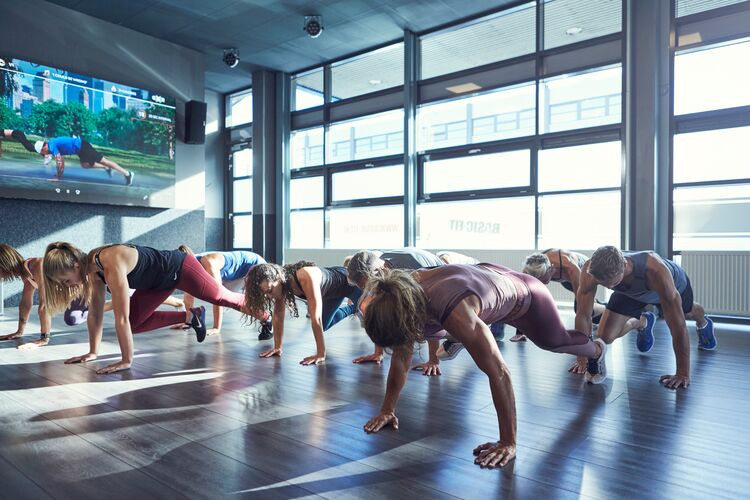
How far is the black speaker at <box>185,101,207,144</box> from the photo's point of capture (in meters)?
7.07

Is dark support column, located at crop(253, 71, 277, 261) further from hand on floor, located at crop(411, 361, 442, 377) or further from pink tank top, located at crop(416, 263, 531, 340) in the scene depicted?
pink tank top, located at crop(416, 263, 531, 340)

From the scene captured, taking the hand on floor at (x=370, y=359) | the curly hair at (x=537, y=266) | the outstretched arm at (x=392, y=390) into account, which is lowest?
the hand on floor at (x=370, y=359)

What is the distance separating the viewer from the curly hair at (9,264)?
10.7 ft

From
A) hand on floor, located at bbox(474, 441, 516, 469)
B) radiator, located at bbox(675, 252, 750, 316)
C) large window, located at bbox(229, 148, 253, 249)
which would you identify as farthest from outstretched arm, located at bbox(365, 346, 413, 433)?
large window, located at bbox(229, 148, 253, 249)

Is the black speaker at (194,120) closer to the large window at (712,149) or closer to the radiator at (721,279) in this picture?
the large window at (712,149)

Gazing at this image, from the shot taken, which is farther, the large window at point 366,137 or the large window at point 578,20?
the large window at point 366,137

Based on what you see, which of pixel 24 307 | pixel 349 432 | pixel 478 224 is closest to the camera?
pixel 349 432

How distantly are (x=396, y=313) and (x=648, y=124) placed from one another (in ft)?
14.8

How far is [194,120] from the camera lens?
7086 mm

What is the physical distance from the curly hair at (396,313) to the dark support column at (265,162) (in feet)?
22.2

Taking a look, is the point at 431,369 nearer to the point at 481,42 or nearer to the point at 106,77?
the point at 481,42

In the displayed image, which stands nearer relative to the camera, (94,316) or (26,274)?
(94,316)

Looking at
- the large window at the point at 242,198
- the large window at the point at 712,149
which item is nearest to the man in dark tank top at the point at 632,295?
the large window at the point at 712,149

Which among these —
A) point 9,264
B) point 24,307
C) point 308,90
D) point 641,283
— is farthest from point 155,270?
point 308,90
